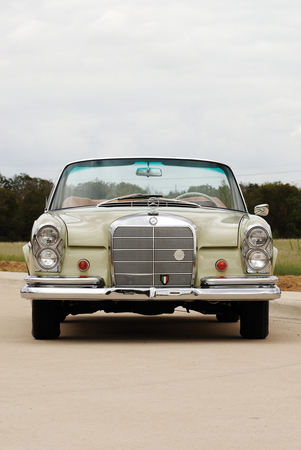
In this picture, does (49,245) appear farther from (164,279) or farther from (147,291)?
(164,279)

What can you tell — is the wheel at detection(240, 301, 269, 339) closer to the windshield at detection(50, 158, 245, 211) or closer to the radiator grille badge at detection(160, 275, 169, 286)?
the radiator grille badge at detection(160, 275, 169, 286)

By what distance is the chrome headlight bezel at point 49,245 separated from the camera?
21.9ft

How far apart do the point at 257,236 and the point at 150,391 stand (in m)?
2.44

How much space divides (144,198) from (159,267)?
43.1 inches

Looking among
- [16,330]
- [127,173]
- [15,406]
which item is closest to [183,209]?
[127,173]

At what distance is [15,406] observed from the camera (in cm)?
424

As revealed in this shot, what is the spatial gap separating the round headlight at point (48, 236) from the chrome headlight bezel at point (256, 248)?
1.74 meters

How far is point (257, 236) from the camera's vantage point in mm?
6715

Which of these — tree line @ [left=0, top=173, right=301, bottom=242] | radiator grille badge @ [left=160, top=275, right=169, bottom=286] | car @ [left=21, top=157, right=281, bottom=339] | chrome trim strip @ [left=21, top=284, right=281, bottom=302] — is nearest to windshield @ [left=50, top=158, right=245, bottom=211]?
car @ [left=21, top=157, right=281, bottom=339]

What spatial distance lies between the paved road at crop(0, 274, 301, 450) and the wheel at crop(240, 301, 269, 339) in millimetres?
144

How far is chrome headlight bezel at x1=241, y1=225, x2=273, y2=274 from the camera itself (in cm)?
671

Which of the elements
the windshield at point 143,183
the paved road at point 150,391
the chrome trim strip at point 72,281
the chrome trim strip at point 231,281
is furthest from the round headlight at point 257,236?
the chrome trim strip at point 72,281

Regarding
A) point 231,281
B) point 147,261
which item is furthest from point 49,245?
point 231,281

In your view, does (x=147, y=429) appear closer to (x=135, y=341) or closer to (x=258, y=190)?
(x=135, y=341)
